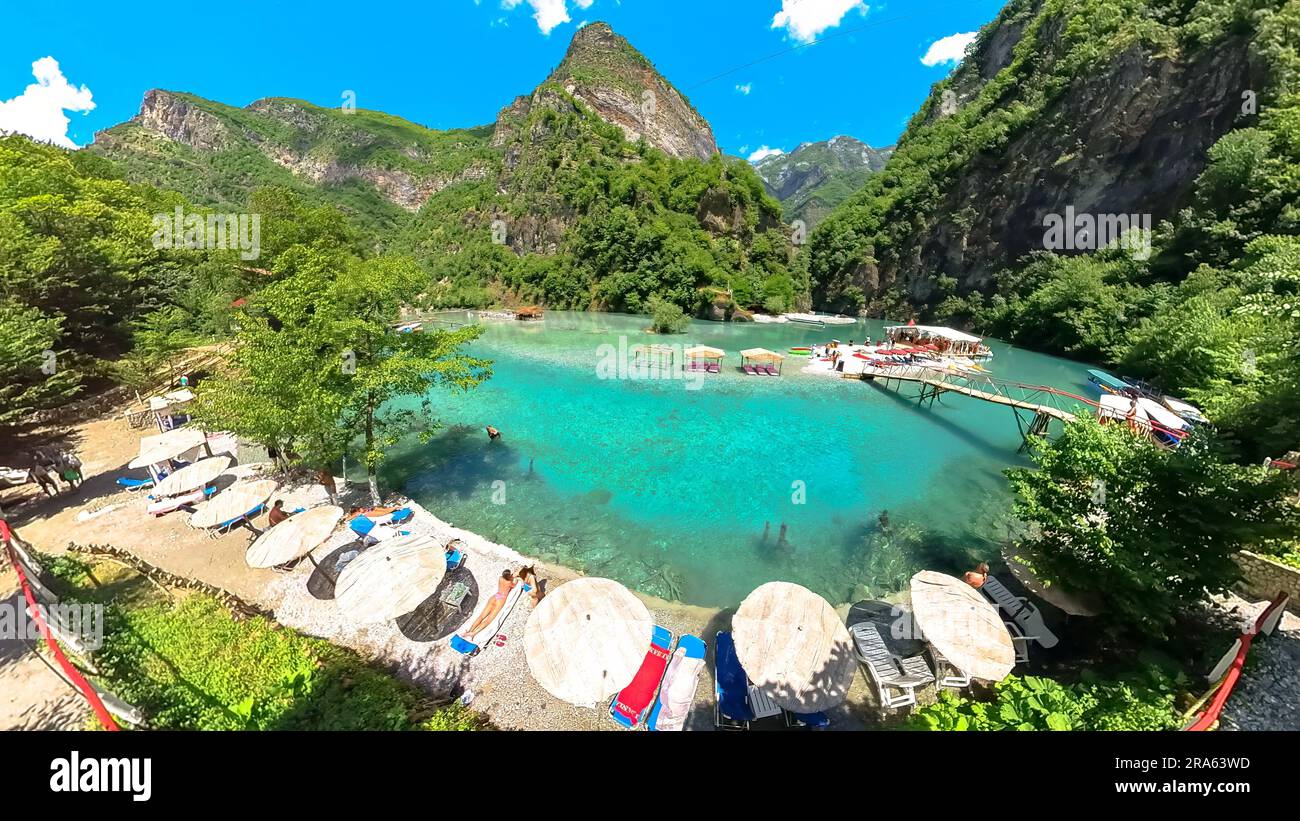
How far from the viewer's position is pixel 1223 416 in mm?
11672

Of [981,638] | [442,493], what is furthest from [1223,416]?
[442,493]

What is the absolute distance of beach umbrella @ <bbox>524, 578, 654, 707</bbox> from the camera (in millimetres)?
7184

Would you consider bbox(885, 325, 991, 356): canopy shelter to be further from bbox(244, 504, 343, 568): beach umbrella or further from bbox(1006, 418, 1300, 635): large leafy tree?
bbox(244, 504, 343, 568): beach umbrella

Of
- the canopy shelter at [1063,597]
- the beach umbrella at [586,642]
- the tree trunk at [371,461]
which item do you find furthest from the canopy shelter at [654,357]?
the beach umbrella at [586,642]

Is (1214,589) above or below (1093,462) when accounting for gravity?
below

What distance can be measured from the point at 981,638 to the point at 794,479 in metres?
10.1

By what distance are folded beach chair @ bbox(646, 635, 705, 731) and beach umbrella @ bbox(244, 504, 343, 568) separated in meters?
8.50

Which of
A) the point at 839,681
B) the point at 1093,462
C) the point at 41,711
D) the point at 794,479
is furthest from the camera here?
the point at 794,479

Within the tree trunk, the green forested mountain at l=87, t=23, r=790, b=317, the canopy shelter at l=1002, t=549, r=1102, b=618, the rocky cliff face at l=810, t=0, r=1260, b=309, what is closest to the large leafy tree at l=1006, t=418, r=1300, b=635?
the canopy shelter at l=1002, t=549, r=1102, b=618

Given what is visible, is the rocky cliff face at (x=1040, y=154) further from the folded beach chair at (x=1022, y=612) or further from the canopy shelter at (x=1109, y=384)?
the folded beach chair at (x=1022, y=612)

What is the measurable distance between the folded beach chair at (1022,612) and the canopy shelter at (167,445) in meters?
24.5

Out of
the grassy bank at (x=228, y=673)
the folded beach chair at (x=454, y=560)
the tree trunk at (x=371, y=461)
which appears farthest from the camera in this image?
the tree trunk at (x=371, y=461)

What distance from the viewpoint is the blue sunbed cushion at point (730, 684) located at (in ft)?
26.3
